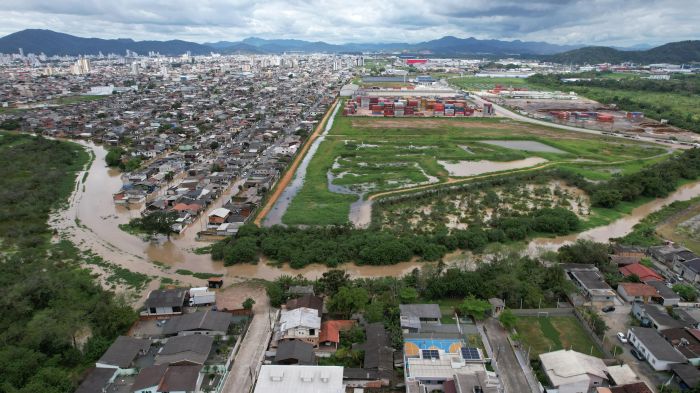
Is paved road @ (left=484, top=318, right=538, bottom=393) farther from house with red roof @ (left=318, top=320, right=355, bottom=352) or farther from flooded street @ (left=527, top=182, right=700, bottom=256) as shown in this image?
flooded street @ (left=527, top=182, right=700, bottom=256)

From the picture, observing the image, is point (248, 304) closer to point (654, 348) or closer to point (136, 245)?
point (136, 245)

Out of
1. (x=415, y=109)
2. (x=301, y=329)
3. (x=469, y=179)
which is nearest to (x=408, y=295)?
(x=301, y=329)

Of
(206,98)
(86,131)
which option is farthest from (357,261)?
(206,98)

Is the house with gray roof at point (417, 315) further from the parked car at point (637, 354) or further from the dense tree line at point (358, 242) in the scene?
the parked car at point (637, 354)

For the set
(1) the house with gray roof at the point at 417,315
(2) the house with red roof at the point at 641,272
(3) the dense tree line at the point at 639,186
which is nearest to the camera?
(1) the house with gray roof at the point at 417,315

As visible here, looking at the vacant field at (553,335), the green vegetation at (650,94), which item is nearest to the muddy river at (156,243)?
the vacant field at (553,335)

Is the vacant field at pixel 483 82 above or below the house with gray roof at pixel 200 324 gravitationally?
above
